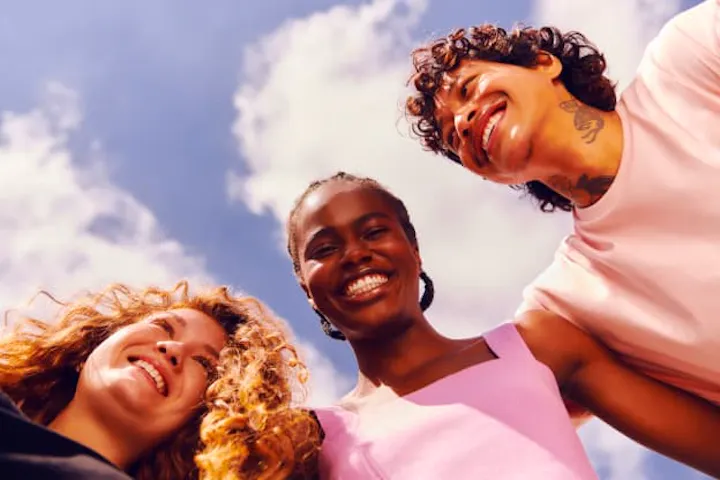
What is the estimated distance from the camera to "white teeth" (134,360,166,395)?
127 inches

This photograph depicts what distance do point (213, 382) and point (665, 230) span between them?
1.92m

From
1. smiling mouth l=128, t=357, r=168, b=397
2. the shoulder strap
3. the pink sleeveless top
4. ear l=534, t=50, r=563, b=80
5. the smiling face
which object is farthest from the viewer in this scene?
ear l=534, t=50, r=563, b=80

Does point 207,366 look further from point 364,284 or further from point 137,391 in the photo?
point 364,284

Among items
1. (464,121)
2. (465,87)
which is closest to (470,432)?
(464,121)

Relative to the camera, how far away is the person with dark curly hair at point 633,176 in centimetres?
311

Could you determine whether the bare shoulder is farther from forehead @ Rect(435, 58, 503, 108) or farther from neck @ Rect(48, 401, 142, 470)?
neck @ Rect(48, 401, 142, 470)

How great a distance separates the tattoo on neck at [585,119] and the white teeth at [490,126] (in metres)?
0.30

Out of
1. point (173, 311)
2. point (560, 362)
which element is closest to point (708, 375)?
point (560, 362)

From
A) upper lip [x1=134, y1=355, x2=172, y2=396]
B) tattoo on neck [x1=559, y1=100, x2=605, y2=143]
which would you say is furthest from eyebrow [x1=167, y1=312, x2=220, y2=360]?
tattoo on neck [x1=559, y1=100, x2=605, y2=143]

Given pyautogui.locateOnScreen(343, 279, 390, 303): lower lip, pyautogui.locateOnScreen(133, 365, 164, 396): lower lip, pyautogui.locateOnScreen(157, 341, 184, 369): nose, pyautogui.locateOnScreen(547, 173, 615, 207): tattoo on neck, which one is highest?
pyautogui.locateOnScreen(157, 341, 184, 369): nose

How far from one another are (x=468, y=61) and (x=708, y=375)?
1.87 m

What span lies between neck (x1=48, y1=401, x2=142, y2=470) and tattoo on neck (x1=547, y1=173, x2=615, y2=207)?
6.78 feet

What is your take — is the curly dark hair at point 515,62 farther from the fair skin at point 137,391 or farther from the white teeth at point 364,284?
the fair skin at point 137,391

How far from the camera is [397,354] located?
3.53 meters
